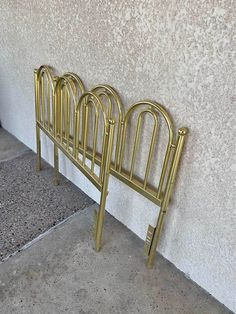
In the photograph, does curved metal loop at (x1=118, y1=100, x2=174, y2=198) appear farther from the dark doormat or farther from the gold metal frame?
the dark doormat

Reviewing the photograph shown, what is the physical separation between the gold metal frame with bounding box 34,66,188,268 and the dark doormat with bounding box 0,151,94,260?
263 mm

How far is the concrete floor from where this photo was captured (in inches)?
44.2

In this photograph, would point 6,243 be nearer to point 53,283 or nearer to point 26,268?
point 26,268

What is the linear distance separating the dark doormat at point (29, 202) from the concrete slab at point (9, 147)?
0.10 meters

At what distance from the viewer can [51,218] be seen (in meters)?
1.51

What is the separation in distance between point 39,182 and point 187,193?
104 cm

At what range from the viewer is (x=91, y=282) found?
1209 millimetres

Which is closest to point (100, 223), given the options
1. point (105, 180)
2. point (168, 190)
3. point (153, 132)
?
point (105, 180)

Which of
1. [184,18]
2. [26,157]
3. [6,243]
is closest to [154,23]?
[184,18]

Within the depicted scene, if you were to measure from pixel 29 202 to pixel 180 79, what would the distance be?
3.68ft

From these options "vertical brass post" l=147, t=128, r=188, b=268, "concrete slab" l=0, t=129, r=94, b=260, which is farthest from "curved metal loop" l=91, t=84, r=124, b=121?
"concrete slab" l=0, t=129, r=94, b=260

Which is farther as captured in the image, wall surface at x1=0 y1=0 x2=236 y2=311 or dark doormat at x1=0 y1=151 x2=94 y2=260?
dark doormat at x1=0 y1=151 x2=94 y2=260

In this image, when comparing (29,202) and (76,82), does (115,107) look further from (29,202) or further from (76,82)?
(29,202)

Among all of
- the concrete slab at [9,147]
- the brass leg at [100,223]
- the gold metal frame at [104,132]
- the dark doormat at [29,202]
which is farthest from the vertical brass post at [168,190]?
the concrete slab at [9,147]
